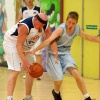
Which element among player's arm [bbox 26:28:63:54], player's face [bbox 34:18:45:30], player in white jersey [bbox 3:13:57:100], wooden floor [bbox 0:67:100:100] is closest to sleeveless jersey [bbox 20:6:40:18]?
wooden floor [bbox 0:67:100:100]

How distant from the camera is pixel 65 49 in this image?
19.6 ft

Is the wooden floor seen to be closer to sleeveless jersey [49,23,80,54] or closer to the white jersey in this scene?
sleeveless jersey [49,23,80,54]

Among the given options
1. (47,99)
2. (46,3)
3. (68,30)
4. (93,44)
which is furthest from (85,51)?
(68,30)

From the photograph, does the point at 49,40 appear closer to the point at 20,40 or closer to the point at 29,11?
the point at 20,40

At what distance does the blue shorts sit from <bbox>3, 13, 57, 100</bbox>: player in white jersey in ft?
1.09

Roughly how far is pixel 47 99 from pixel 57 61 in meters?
1.10

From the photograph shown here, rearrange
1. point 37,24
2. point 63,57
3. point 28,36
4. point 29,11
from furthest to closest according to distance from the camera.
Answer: point 29,11
point 63,57
point 28,36
point 37,24

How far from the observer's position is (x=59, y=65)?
582cm

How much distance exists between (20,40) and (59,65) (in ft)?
2.67

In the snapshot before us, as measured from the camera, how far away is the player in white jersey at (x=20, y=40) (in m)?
5.42

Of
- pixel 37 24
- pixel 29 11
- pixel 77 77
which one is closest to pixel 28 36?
pixel 37 24

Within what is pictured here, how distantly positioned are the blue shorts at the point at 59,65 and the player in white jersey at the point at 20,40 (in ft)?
1.09

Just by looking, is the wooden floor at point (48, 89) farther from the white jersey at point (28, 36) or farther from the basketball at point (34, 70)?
the white jersey at point (28, 36)

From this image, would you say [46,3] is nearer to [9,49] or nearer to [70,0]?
[70,0]
